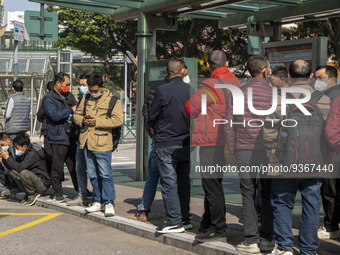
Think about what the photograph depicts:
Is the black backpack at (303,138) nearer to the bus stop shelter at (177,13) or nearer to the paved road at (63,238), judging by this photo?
the paved road at (63,238)

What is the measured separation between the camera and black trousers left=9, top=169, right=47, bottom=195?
387 inches

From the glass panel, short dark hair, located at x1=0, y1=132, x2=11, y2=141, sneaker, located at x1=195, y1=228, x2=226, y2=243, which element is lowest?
sneaker, located at x1=195, y1=228, x2=226, y2=243

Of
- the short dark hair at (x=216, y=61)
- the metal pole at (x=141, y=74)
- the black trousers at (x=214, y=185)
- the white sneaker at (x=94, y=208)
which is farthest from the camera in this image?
the metal pole at (x=141, y=74)

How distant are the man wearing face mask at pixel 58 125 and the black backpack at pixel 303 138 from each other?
4605mm

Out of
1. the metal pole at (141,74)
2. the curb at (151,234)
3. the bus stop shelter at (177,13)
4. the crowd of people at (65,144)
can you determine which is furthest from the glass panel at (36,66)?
the curb at (151,234)

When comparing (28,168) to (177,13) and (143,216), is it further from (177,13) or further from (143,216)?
(177,13)

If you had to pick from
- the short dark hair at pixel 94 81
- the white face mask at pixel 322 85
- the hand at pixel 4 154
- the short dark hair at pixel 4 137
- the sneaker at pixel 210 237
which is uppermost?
the short dark hair at pixel 94 81

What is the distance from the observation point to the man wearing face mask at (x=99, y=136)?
8.24 meters

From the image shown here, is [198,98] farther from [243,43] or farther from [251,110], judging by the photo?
[243,43]

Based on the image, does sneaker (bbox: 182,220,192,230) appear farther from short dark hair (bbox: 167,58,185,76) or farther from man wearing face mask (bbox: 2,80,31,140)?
man wearing face mask (bbox: 2,80,31,140)

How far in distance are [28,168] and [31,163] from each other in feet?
0.39

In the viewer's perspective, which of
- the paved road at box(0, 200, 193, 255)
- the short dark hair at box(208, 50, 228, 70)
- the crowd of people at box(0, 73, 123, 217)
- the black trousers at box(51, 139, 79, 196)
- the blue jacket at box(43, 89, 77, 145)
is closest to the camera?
the short dark hair at box(208, 50, 228, 70)

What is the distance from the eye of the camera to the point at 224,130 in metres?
6.25

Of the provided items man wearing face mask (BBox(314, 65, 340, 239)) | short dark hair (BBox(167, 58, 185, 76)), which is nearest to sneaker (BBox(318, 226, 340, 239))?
man wearing face mask (BBox(314, 65, 340, 239))
